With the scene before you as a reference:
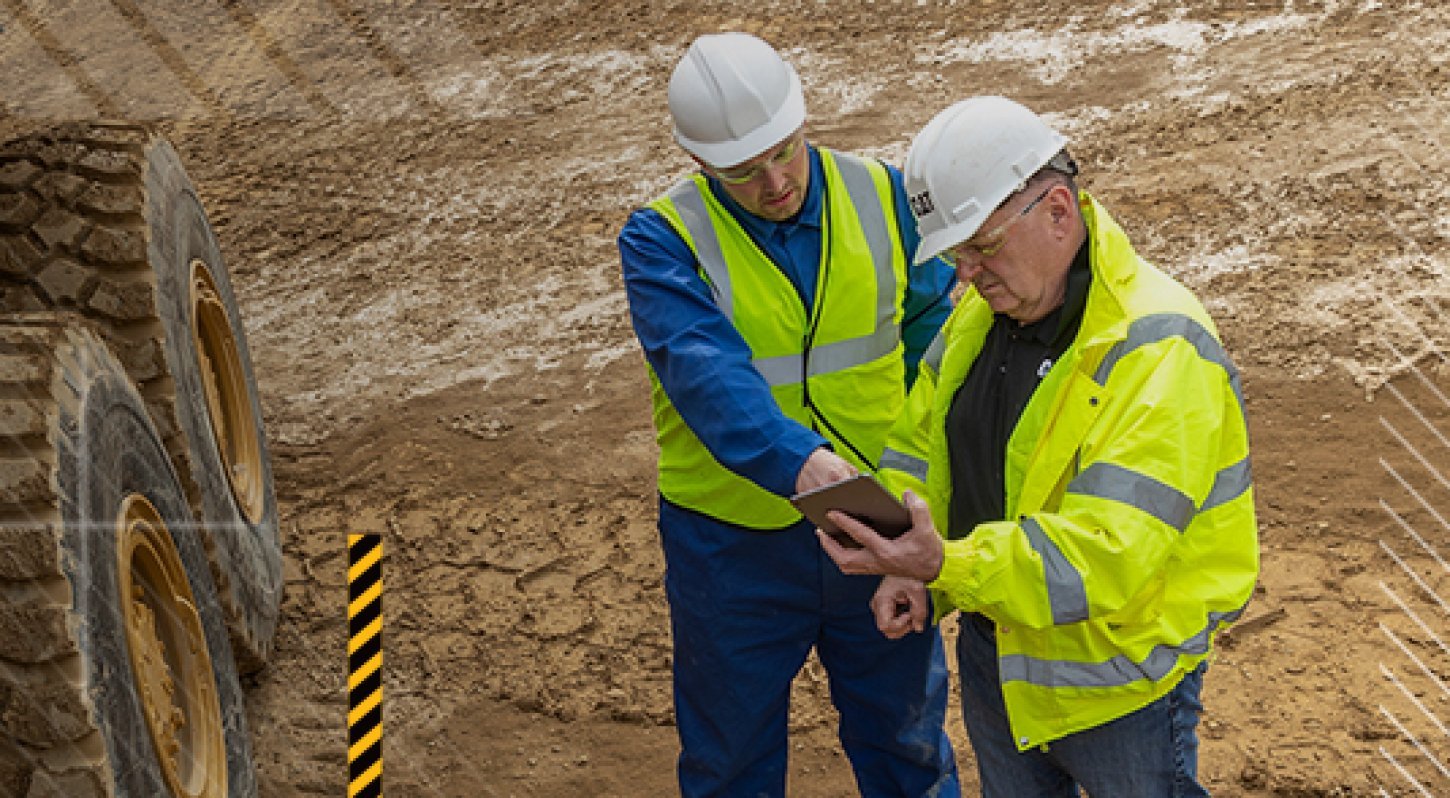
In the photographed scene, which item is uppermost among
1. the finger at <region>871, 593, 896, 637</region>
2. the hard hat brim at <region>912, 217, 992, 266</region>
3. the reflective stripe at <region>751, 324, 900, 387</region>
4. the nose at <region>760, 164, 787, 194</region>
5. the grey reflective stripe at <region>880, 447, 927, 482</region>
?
the hard hat brim at <region>912, 217, 992, 266</region>

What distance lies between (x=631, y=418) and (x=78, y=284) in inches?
114

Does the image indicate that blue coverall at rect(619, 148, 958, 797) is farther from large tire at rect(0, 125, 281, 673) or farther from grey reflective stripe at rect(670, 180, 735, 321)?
large tire at rect(0, 125, 281, 673)

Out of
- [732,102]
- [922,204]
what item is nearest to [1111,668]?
[922,204]

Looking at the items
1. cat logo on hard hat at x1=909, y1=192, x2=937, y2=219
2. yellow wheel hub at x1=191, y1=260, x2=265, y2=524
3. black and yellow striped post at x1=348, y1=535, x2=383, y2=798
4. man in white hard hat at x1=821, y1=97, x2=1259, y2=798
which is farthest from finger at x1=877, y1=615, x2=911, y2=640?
yellow wheel hub at x1=191, y1=260, x2=265, y2=524

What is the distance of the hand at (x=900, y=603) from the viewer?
3.61m

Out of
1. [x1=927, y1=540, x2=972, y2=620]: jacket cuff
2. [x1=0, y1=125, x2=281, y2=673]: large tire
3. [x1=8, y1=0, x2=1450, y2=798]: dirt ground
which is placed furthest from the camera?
[x1=8, y1=0, x2=1450, y2=798]: dirt ground

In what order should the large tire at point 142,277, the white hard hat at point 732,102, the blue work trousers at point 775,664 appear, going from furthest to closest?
1. the large tire at point 142,277
2. the blue work trousers at point 775,664
3. the white hard hat at point 732,102

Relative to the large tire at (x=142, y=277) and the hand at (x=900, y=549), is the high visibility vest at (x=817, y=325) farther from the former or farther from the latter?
the large tire at (x=142, y=277)

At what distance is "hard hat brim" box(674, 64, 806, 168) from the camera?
12.6 ft

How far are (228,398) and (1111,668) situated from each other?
3903 mm

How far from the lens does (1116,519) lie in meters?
2.98

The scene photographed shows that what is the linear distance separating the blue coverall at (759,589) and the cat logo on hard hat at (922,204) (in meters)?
0.68

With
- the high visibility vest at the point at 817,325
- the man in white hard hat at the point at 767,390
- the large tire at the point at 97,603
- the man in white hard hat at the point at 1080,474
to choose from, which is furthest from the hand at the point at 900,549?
the large tire at the point at 97,603

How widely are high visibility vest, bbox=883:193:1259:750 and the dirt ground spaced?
1.80 meters
